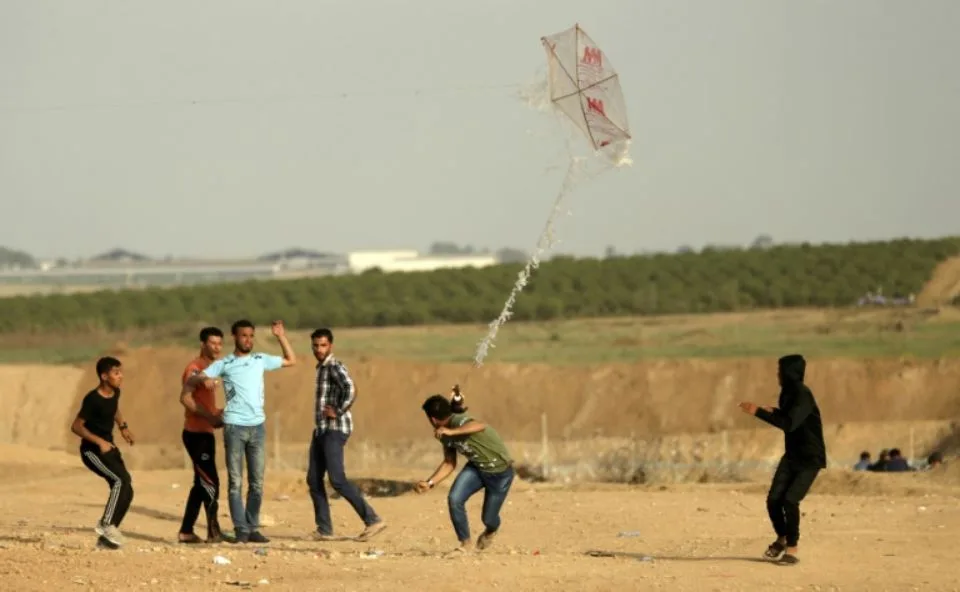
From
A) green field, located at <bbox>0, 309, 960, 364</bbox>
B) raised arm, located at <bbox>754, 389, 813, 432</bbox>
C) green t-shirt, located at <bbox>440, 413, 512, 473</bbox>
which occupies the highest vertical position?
green field, located at <bbox>0, 309, 960, 364</bbox>

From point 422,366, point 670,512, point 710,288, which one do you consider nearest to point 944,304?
point 710,288

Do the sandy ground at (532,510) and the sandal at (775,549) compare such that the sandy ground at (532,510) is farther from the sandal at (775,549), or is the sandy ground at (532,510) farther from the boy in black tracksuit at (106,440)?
the boy in black tracksuit at (106,440)

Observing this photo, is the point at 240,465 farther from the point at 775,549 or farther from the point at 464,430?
the point at 775,549

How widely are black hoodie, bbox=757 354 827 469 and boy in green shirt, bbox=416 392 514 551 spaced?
6.66 ft

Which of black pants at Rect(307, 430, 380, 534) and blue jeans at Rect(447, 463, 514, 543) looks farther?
black pants at Rect(307, 430, 380, 534)

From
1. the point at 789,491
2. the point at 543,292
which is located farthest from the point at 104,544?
the point at 543,292

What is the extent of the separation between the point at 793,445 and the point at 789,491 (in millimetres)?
340

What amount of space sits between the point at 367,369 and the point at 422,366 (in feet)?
4.55

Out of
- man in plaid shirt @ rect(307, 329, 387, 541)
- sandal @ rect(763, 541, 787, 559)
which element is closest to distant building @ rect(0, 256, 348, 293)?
man in plaid shirt @ rect(307, 329, 387, 541)

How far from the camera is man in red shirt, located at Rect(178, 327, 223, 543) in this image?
580 inches

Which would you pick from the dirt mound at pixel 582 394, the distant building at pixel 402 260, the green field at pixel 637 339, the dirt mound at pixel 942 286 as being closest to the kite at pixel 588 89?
the dirt mound at pixel 582 394

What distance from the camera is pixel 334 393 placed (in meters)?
15.1

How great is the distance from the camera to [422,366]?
147ft

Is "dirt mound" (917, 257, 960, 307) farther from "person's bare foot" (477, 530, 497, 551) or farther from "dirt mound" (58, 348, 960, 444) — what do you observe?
"person's bare foot" (477, 530, 497, 551)
